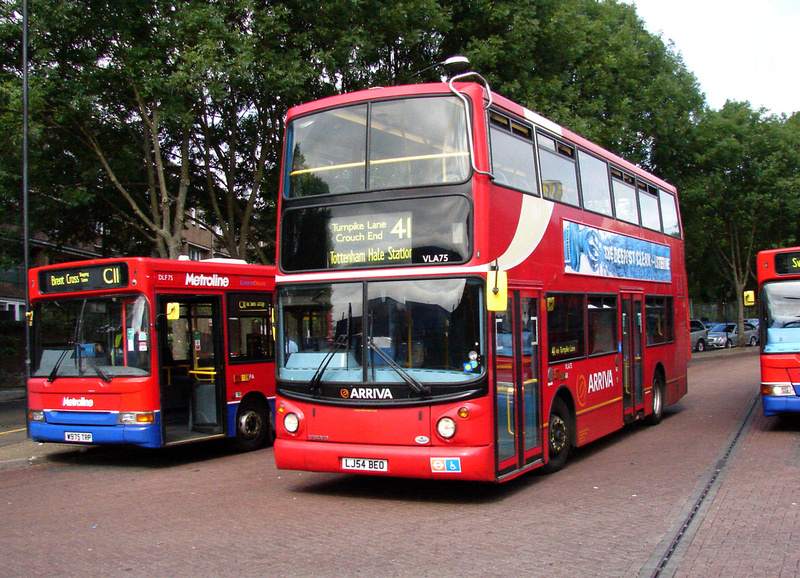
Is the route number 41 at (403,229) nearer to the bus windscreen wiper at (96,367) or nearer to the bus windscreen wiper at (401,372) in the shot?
the bus windscreen wiper at (401,372)

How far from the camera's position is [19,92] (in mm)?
16062

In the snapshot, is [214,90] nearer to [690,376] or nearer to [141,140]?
[141,140]

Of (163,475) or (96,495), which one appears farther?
(163,475)

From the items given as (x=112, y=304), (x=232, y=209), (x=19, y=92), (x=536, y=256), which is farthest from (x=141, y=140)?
(x=536, y=256)

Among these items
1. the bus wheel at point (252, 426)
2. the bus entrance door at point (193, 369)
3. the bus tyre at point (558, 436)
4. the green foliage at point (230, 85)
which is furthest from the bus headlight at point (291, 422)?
the green foliage at point (230, 85)

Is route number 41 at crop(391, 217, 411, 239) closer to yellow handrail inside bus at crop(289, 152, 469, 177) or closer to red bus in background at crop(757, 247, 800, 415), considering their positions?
yellow handrail inside bus at crop(289, 152, 469, 177)

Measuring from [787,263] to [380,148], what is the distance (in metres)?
7.84

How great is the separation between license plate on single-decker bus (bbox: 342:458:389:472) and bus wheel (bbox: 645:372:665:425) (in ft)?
25.0

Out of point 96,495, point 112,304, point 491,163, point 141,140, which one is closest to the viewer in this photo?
point 491,163

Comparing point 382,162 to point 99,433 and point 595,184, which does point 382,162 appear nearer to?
point 595,184

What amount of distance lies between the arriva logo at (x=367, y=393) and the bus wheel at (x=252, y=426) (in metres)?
4.42

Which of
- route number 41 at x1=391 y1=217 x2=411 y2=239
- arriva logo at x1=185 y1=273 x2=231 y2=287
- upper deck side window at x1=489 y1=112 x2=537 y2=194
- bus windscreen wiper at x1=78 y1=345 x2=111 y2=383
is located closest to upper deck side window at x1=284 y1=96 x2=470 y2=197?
route number 41 at x1=391 y1=217 x2=411 y2=239

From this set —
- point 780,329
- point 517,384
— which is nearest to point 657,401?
point 780,329

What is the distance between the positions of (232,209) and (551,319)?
42.0 ft
